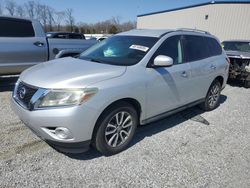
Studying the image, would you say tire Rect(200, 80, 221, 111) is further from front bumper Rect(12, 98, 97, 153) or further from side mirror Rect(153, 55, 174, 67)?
front bumper Rect(12, 98, 97, 153)

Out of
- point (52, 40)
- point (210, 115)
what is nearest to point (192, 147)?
point (210, 115)

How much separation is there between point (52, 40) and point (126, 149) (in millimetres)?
4336

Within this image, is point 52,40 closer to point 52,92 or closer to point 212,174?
point 52,92

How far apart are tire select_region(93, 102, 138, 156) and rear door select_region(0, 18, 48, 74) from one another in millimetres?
3928

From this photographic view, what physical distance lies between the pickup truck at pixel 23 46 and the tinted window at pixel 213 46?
12.3ft

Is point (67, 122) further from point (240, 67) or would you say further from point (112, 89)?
point (240, 67)

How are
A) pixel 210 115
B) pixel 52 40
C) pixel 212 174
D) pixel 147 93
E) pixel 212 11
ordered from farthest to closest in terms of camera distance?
pixel 212 11 < pixel 52 40 < pixel 210 115 < pixel 147 93 < pixel 212 174

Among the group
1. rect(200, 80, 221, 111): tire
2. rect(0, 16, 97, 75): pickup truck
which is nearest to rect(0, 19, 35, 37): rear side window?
rect(0, 16, 97, 75): pickup truck

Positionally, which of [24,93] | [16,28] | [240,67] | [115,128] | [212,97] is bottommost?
[212,97]

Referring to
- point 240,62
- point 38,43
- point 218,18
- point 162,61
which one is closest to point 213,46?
point 162,61

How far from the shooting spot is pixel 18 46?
607 cm

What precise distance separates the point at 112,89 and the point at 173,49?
168cm

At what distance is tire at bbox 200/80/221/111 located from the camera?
18.0ft

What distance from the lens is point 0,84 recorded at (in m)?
7.04
